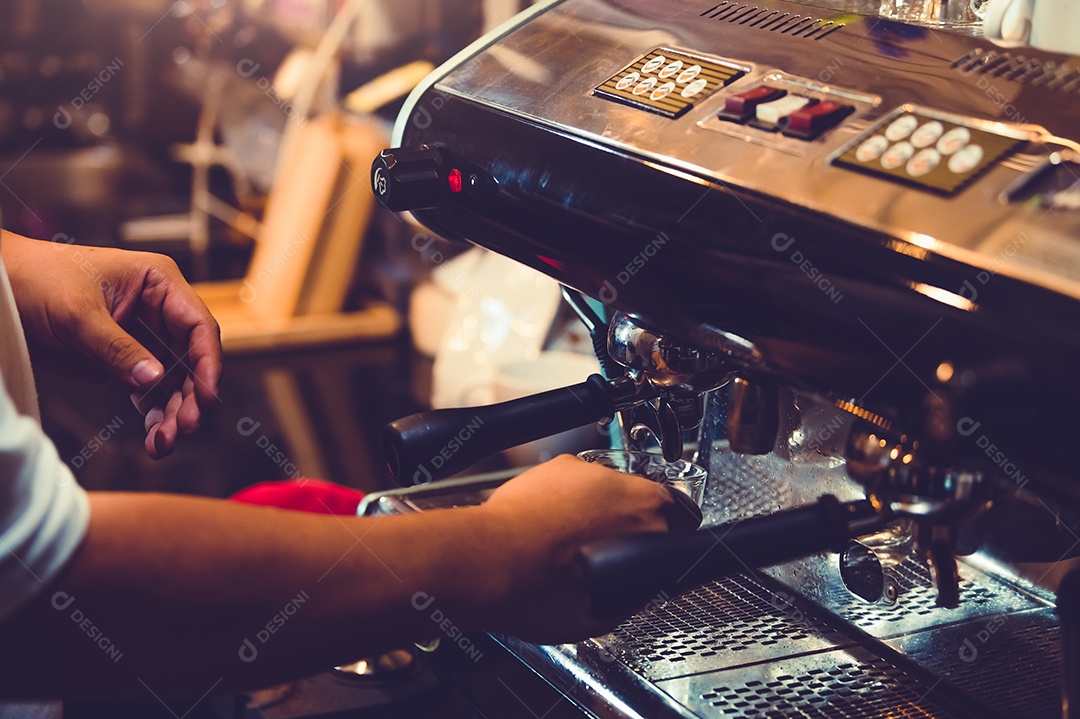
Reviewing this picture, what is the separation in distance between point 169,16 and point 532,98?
463 centimetres

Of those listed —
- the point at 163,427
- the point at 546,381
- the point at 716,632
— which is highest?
the point at 163,427

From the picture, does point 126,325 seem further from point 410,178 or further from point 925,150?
point 925,150

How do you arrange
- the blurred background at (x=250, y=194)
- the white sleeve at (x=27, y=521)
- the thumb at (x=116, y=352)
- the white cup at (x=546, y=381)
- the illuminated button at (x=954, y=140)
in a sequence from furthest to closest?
the blurred background at (x=250, y=194)
the white cup at (x=546, y=381)
the thumb at (x=116, y=352)
the illuminated button at (x=954, y=140)
the white sleeve at (x=27, y=521)

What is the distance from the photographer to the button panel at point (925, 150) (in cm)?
63

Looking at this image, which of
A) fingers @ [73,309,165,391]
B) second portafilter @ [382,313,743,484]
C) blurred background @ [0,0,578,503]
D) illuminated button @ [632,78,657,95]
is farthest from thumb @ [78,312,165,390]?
blurred background @ [0,0,578,503]

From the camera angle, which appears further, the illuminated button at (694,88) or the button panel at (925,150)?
the illuminated button at (694,88)

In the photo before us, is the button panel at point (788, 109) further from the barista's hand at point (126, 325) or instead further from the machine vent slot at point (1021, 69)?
the barista's hand at point (126, 325)

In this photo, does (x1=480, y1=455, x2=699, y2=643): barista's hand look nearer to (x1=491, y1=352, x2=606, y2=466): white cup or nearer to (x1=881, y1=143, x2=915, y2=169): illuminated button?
(x1=881, y1=143, x2=915, y2=169): illuminated button

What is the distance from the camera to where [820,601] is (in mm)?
900

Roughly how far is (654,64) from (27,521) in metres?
0.54

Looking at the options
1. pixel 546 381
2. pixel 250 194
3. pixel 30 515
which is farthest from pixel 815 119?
pixel 250 194

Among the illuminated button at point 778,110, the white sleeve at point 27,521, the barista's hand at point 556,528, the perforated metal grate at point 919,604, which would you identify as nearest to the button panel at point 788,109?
the illuminated button at point 778,110

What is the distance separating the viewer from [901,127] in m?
0.68

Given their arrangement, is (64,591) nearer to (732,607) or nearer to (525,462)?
(732,607)
